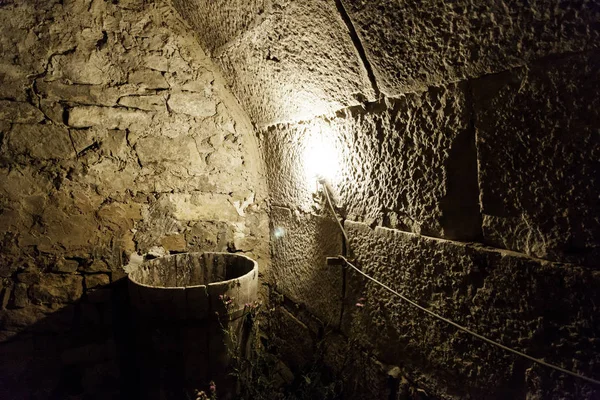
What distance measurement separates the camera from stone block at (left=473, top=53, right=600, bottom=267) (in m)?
0.92

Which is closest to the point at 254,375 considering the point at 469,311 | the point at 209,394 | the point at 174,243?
the point at 209,394

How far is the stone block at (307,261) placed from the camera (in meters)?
2.01

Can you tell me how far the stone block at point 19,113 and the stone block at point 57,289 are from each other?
949mm

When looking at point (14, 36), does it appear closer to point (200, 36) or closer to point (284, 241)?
point (200, 36)

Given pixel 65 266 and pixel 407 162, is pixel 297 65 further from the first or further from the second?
pixel 65 266

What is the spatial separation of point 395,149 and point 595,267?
0.80m

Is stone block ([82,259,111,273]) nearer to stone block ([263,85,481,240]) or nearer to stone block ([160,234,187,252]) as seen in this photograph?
stone block ([160,234,187,252])

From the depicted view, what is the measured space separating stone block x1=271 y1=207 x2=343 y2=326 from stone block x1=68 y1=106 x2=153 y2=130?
3.78 feet

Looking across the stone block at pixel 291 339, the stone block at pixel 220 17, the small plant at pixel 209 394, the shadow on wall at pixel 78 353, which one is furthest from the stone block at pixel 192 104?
the small plant at pixel 209 394

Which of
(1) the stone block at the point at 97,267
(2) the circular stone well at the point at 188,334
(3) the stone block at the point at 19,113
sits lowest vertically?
(2) the circular stone well at the point at 188,334

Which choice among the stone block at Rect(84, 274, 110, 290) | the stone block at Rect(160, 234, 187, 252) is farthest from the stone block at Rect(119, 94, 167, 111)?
the stone block at Rect(84, 274, 110, 290)

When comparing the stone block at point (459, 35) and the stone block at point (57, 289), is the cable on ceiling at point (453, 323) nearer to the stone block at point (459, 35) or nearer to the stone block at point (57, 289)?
the stone block at point (459, 35)

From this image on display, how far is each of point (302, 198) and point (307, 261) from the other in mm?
414

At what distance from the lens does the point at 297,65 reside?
6.26 ft
